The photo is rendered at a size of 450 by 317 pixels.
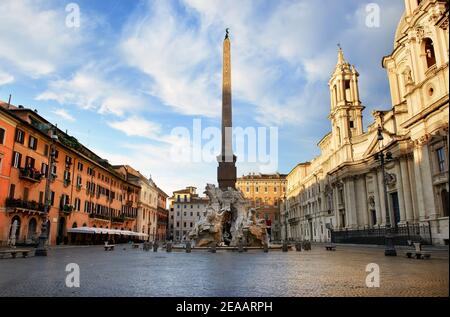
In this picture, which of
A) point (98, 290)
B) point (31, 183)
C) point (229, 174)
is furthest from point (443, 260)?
point (31, 183)

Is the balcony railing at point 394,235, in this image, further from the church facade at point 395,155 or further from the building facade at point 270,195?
the building facade at point 270,195

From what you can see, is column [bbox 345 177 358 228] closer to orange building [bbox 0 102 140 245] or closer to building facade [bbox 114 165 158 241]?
orange building [bbox 0 102 140 245]

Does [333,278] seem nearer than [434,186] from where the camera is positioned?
Yes

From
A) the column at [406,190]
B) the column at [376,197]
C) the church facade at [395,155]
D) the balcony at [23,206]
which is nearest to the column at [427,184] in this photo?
the church facade at [395,155]

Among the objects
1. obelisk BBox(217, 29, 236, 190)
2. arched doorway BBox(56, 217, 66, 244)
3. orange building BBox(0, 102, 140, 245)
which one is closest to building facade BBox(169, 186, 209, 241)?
orange building BBox(0, 102, 140, 245)

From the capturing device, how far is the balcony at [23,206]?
2852cm

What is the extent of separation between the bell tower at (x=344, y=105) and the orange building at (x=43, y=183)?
36372 mm

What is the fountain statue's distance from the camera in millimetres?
25047

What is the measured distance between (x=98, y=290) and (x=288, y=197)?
262 ft

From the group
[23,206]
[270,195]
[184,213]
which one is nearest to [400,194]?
[23,206]

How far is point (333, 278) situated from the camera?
845 cm

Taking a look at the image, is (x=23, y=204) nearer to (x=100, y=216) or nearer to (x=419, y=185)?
(x=100, y=216)

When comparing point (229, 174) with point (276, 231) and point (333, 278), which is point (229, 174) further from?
point (276, 231)
